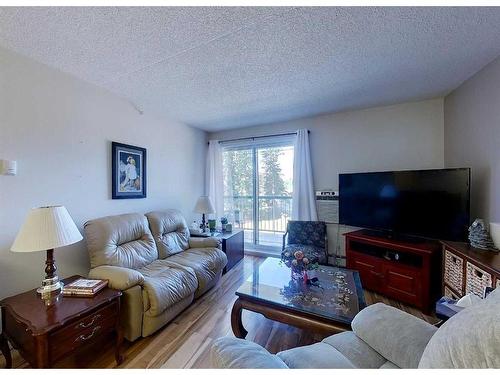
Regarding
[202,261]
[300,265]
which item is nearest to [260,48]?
[300,265]

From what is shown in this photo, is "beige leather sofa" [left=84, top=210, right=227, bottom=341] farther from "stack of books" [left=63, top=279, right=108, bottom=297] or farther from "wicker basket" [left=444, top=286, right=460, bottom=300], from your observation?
"wicker basket" [left=444, top=286, right=460, bottom=300]

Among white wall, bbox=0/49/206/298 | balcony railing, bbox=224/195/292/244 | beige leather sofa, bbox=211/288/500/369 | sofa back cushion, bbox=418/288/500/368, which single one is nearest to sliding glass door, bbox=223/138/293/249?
balcony railing, bbox=224/195/292/244

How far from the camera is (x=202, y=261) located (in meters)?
2.39

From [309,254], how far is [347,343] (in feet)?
5.12

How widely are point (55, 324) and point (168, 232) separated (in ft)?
5.15

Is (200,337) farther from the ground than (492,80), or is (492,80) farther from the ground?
(492,80)

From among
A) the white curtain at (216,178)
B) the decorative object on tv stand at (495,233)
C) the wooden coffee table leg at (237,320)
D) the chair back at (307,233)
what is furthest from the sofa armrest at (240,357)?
the white curtain at (216,178)

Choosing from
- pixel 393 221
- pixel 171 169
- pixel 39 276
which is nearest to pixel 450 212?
pixel 393 221

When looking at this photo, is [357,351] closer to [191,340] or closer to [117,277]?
[191,340]

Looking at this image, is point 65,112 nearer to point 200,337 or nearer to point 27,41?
point 27,41

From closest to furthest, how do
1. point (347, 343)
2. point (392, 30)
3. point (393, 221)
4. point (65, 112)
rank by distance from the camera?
1. point (347, 343)
2. point (392, 30)
3. point (65, 112)
4. point (393, 221)

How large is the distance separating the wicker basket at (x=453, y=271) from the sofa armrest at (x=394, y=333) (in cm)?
99

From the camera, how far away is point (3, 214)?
1644 mm

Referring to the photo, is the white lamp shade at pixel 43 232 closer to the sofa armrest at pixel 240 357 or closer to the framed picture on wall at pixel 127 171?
the framed picture on wall at pixel 127 171
